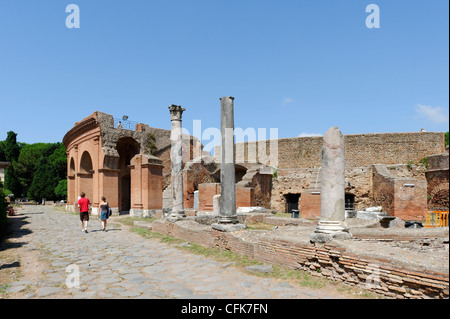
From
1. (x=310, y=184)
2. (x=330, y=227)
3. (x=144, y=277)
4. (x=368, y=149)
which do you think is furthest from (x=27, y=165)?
(x=330, y=227)

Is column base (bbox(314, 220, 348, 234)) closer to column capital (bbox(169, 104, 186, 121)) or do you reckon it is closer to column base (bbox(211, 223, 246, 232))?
column base (bbox(211, 223, 246, 232))

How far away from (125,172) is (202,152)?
22.6 ft

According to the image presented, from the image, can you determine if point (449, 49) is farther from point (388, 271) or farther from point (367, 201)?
point (367, 201)

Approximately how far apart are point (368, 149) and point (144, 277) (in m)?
23.5

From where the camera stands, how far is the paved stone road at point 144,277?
464 centimetres

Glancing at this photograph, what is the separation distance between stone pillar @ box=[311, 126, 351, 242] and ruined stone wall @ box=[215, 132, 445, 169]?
2087cm

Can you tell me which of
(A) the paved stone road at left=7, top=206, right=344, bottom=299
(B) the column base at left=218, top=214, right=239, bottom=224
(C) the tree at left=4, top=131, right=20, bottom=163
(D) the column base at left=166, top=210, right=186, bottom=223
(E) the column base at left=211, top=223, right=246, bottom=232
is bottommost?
(A) the paved stone road at left=7, top=206, right=344, bottom=299

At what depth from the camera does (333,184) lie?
600cm

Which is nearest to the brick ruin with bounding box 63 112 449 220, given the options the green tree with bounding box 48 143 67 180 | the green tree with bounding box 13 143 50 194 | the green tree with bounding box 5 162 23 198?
the green tree with bounding box 48 143 67 180

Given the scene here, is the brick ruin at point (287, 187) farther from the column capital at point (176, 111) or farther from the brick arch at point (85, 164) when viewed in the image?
the column capital at point (176, 111)

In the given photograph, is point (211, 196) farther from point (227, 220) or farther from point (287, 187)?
point (227, 220)

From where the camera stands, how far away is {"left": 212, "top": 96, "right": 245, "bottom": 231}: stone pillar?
8.27 m
